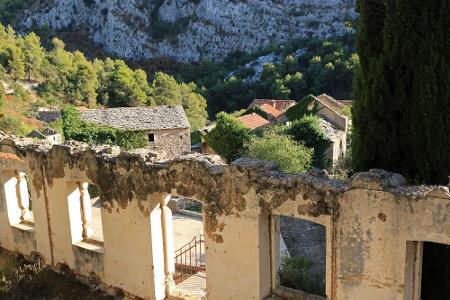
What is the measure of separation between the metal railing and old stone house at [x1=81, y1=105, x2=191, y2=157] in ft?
80.1

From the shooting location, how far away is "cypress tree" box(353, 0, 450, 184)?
29.6ft

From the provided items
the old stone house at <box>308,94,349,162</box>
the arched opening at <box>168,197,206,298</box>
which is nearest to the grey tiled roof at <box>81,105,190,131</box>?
the old stone house at <box>308,94,349,162</box>

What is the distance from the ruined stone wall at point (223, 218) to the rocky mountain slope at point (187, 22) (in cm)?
7478

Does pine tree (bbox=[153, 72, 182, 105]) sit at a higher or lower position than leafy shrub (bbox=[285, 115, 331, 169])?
higher

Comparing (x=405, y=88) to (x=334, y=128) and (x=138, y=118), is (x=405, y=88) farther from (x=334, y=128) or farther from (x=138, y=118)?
(x=138, y=118)

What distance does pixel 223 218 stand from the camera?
31.1ft

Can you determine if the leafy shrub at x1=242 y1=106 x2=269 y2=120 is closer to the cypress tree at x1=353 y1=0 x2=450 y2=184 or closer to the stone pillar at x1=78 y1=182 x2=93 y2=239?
the stone pillar at x1=78 y1=182 x2=93 y2=239

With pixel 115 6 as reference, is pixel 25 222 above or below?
below

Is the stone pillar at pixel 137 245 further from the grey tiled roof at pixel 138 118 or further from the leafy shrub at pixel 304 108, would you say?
the leafy shrub at pixel 304 108

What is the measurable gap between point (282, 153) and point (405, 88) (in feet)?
56.2

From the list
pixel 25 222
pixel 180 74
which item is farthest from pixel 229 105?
pixel 25 222

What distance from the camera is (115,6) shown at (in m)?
90.3

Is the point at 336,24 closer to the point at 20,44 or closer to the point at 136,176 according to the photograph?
the point at 20,44

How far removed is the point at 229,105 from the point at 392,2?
182 ft
